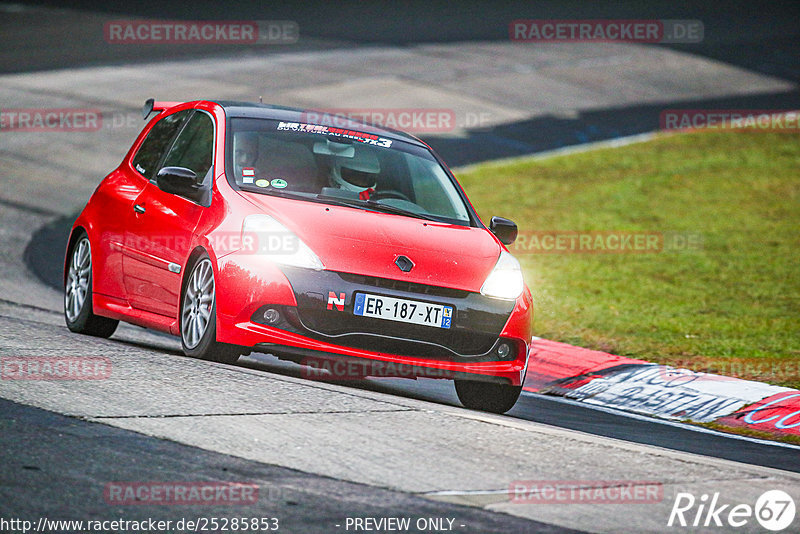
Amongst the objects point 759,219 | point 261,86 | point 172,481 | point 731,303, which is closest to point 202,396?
point 172,481

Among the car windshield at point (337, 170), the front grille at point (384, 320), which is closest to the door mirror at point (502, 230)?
the car windshield at point (337, 170)

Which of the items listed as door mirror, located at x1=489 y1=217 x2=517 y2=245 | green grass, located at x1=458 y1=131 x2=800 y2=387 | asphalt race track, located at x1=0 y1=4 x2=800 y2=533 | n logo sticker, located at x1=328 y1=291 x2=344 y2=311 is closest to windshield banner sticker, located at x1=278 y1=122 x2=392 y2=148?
door mirror, located at x1=489 y1=217 x2=517 y2=245

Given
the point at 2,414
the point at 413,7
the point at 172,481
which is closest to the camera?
the point at 172,481

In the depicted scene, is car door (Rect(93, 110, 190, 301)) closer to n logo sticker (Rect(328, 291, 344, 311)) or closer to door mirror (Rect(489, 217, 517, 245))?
n logo sticker (Rect(328, 291, 344, 311))

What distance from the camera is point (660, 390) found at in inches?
363

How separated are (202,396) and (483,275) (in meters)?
1.90

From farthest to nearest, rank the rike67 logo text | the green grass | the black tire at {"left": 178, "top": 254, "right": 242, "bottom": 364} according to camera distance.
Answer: the green grass, the black tire at {"left": 178, "top": 254, "right": 242, "bottom": 364}, the rike67 logo text

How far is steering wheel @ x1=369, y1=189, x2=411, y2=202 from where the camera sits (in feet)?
26.8

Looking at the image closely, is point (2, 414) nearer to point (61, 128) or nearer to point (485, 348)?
point (485, 348)

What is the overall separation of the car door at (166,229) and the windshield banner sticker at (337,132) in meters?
0.52

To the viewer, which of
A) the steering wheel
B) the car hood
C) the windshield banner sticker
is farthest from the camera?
the windshield banner sticker

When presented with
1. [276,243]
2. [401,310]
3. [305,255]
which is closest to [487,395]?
[401,310]

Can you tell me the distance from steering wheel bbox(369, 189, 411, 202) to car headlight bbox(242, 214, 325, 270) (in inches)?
39.2

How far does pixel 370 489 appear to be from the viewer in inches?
205
